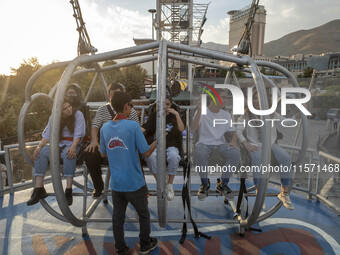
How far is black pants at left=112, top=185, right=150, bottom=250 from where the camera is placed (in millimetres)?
2576

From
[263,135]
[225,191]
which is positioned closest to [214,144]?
[225,191]

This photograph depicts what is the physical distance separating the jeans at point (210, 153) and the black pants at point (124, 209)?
1.14m

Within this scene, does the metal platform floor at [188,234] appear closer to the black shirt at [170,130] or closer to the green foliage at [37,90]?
the black shirt at [170,130]

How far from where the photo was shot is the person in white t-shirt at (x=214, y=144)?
351cm

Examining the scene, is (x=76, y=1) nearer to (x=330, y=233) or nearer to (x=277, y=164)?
(x=277, y=164)

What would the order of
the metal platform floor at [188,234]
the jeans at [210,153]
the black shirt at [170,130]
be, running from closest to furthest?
1. the metal platform floor at [188,234]
2. the black shirt at [170,130]
3. the jeans at [210,153]

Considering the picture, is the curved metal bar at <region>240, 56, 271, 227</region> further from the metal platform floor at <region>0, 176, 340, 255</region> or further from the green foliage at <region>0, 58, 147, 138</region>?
the green foliage at <region>0, 58, 147, 138</region>

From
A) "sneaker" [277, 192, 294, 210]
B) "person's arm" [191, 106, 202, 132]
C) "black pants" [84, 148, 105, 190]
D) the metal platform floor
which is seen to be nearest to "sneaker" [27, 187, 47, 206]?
the metal platform floor

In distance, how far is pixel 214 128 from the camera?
3631 mm

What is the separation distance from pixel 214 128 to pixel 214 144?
25 centimetres

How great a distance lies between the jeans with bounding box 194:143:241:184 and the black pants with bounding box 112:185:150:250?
114cm

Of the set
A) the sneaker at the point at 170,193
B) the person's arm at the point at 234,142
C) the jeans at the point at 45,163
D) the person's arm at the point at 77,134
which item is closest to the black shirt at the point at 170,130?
the sneaker at the point at 170,193

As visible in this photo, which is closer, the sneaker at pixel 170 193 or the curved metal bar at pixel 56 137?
the curved metal bar at pixel 56 137

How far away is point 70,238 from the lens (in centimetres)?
336
